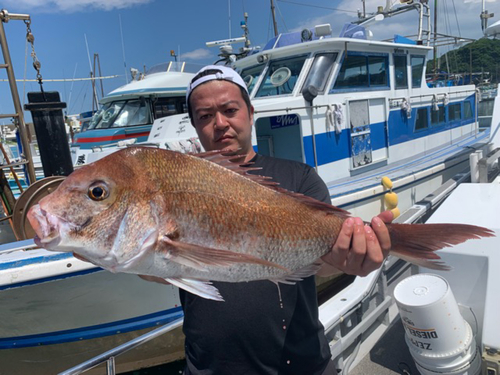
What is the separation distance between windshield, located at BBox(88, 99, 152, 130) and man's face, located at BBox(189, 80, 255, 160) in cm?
1122

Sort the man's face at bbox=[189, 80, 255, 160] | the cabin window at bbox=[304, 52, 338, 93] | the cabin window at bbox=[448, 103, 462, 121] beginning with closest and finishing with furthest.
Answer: the man's face at bbox=[189, 80, 255, 160] < the cabin window at bbox=[304, 52, 338, 93] < the cabin window at bbox=[448, 103, 462, 121]

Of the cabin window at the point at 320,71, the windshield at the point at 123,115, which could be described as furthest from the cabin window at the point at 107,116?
the cabin window at the point at 320,71

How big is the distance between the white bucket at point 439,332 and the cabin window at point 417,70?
6.16 metres

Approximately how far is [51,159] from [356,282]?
167 inches

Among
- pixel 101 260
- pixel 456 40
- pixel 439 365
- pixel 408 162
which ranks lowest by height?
pixel 439 365

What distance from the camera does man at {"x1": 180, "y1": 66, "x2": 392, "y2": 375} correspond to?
148 cm

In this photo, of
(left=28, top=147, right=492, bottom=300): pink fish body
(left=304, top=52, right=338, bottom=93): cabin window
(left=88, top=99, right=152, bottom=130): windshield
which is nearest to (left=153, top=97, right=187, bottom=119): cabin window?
(left=88, top=99, right=152, bottom=130): windshield

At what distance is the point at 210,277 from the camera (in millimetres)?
1267

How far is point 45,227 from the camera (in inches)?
43.9

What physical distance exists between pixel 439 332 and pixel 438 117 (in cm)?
745

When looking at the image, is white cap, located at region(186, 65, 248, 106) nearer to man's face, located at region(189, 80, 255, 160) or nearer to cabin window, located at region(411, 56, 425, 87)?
man's face, located at region(189, 80, 255, 160)

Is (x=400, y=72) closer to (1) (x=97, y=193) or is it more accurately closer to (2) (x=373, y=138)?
(2) (x=373, y=138)

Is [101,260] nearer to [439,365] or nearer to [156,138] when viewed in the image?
[439,365]

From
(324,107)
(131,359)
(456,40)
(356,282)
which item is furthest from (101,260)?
(456,40)
